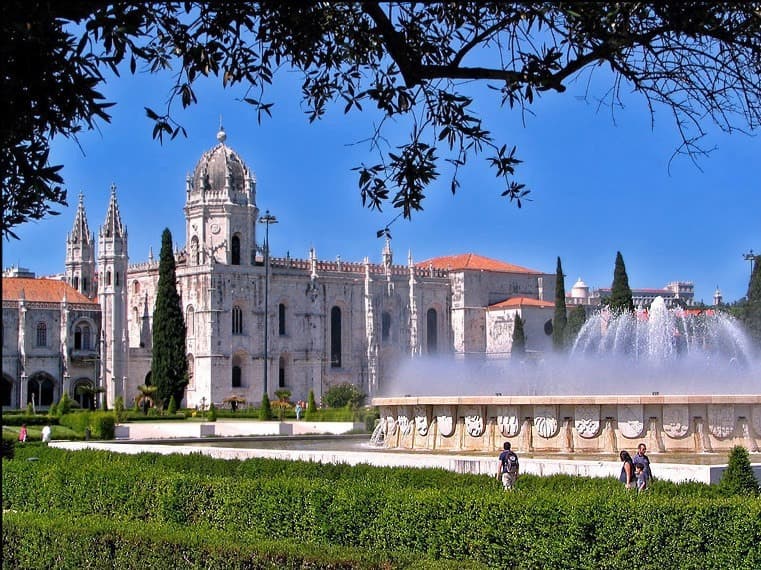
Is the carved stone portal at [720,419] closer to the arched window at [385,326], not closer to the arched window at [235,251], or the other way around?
the arched window at [235,251]

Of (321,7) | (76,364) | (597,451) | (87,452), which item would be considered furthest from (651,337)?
(76,364)

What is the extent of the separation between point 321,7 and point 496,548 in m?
5.01

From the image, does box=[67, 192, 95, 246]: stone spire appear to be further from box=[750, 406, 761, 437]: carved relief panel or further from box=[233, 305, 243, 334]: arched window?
box=[750, 406, 761, 437]: carved relief panel

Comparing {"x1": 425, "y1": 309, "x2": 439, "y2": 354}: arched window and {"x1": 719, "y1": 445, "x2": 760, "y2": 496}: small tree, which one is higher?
{"x1": 425, "y1": 309, "x2": 439, "y2": 354}: arched window

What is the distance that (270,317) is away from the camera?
66.6m

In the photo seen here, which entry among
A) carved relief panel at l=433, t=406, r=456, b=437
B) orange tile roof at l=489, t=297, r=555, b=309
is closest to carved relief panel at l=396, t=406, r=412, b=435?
carved relief panel at l=433, t=406, r=456, b=437

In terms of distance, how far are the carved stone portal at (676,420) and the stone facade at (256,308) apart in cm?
4435

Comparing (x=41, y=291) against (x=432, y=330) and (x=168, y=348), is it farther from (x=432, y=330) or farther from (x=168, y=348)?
(x=432, y=330)

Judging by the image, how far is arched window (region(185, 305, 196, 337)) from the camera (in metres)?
64.8

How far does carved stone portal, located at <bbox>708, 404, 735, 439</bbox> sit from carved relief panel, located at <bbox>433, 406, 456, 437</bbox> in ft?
14.1

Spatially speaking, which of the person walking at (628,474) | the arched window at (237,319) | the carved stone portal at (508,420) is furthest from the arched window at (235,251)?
the person walking at (628,474)

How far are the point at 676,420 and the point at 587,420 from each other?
1333mm

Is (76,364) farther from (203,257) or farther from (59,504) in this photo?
(59,504)

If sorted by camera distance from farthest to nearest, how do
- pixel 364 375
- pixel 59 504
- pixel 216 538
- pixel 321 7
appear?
pixel 364 375 < pixel 59 504 < pixel 216 538 < pixel 321 7
